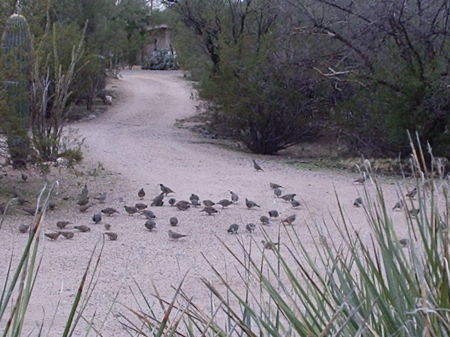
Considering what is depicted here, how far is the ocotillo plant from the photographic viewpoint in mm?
10836

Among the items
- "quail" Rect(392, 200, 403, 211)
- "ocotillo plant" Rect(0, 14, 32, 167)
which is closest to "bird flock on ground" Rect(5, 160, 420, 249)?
"quail" Rect(392, 200, 403, 211)

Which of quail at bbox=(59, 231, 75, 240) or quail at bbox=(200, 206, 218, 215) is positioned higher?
quail at bbox=(59, 231, 75, 240)

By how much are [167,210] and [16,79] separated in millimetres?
2589

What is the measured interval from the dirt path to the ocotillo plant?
1403 millimetres

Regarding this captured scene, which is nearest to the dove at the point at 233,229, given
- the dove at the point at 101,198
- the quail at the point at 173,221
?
the quail at the point at 173,221

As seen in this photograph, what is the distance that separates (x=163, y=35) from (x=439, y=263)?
58.8 meters

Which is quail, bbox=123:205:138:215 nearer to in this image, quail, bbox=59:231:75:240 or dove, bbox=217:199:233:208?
dove, bbox=217:199:233:208

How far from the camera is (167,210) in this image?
→ 429 inches

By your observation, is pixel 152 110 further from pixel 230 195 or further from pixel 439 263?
pixel 439 263

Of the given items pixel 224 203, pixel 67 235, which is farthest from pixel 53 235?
pixel 224 203

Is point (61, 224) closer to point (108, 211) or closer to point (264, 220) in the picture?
point (108, 211)

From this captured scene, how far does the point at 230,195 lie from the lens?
39.7ft

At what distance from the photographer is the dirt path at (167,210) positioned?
7266mm

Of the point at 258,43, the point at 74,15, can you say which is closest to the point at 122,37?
the point at 74,15
